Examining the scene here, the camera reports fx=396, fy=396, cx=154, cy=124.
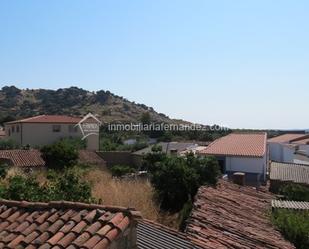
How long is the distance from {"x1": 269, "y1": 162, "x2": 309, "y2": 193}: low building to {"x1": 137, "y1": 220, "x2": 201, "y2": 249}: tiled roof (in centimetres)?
1865

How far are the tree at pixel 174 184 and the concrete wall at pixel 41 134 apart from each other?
37.0 m

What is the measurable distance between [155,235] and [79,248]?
136 inches

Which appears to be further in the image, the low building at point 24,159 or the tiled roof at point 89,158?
the tiled roof at point 89,158

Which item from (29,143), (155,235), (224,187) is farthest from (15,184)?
(29,143)

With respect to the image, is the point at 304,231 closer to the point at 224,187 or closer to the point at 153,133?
the point at 224,187

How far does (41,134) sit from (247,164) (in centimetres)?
2986

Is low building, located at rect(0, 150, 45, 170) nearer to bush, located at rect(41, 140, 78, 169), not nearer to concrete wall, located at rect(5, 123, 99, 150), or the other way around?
bush, located at rect(41, 140, 78, 169)

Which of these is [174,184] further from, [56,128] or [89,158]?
[56,128]

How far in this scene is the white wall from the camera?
2933 centimetres

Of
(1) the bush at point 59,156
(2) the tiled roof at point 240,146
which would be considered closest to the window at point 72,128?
(1) the bush at point 59,156

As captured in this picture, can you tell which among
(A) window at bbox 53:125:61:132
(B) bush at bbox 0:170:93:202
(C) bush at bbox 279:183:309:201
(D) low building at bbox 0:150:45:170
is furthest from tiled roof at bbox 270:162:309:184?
(A) window at bbox 53:125:61:132

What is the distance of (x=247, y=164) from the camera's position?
2981 cm

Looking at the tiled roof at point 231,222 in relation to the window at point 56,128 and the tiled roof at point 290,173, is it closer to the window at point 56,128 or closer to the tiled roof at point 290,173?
the tiled roof at point 290,173

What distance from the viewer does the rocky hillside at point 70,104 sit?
8412 cm
